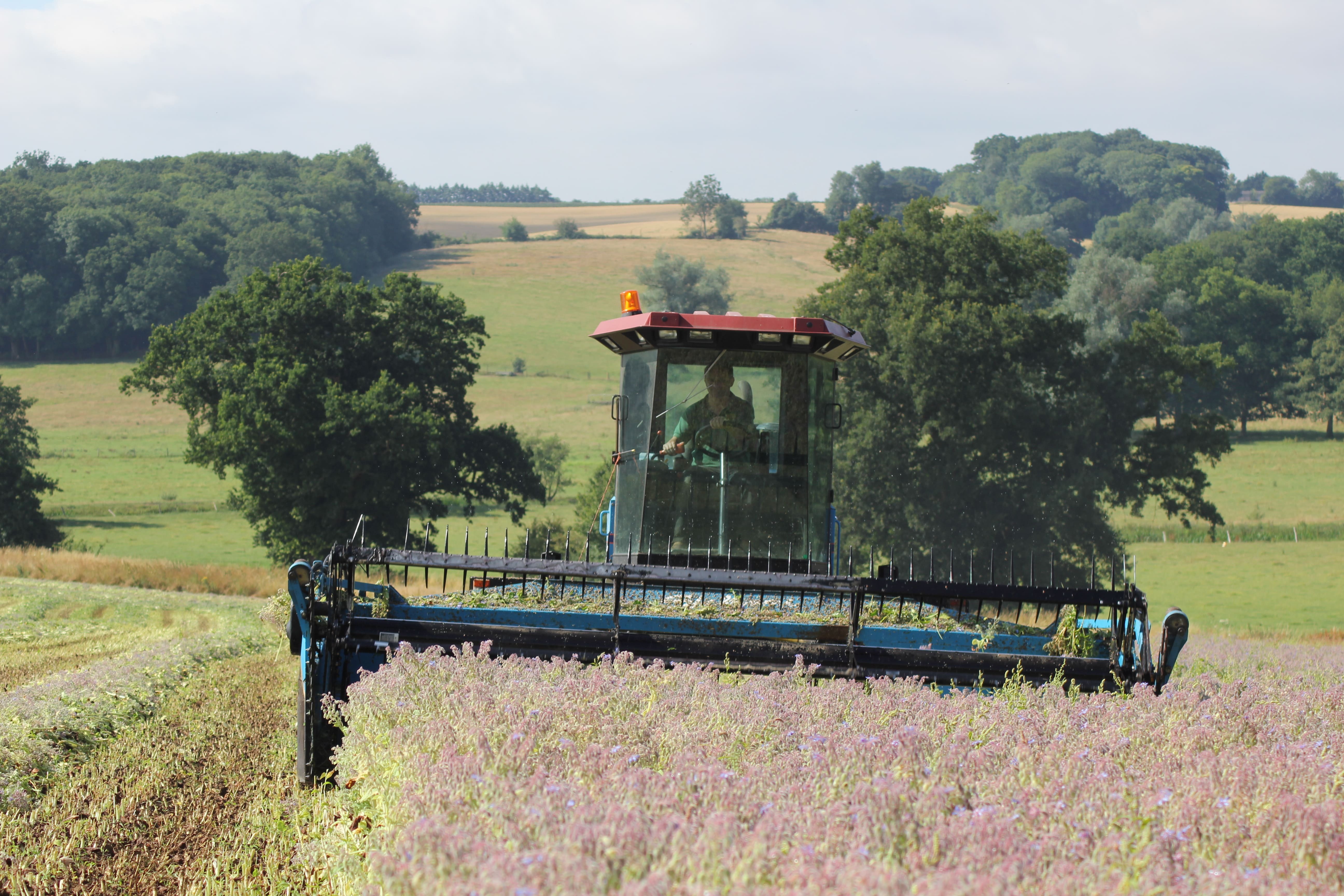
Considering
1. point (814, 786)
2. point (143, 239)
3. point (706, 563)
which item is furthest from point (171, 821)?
point (143, 239)

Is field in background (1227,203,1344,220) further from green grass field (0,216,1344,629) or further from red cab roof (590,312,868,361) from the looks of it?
red cab roof (590,312,868,361)

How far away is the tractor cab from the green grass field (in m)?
22.9

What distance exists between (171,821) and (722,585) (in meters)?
2.86

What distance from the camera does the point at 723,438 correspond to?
812 centimetres

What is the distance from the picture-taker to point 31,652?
13.2 m

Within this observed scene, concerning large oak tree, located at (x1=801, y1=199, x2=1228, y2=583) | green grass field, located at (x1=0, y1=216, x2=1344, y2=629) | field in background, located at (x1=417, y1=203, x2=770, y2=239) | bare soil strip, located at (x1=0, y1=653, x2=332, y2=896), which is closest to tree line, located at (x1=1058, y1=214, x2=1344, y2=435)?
green grass field, located at (x1=0, y1=216, x2=1344, y2=629)

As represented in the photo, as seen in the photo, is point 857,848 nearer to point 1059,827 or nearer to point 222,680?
point 1059,827

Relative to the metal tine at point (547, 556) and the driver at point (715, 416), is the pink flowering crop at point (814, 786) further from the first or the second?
the driver at point (715, 416)

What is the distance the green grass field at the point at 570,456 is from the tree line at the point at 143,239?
336cm

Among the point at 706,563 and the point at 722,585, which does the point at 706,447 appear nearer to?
the point at 706,563

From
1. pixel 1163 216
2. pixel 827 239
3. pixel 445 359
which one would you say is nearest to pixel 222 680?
pixel 445 359

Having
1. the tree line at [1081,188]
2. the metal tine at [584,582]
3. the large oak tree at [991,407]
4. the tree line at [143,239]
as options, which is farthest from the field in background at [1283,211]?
the metal tine at [584,582]

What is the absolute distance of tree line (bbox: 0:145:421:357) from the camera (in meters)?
72.9

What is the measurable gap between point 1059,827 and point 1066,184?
17403cm
